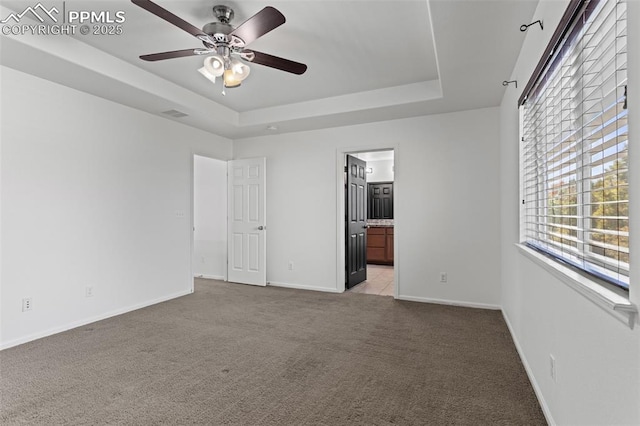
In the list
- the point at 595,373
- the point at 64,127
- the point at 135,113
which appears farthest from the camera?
the point at 135,113

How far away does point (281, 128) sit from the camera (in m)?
5.14

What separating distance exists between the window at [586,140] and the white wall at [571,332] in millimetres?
148

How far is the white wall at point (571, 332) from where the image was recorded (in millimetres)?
1020

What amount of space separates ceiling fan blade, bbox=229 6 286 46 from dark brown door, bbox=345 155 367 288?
3.08 m

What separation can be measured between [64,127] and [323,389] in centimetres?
347

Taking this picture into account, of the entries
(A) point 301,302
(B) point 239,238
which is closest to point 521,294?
(A) point 301,302

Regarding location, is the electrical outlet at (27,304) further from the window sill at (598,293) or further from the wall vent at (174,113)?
the window sill at (598,293)

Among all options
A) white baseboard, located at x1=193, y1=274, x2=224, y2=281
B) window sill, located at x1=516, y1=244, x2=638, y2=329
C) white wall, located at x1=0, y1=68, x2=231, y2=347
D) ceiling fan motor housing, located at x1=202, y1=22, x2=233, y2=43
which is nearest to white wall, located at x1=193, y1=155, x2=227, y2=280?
white baseboard, located at x1=193, y1=274, x2=224, y2=281

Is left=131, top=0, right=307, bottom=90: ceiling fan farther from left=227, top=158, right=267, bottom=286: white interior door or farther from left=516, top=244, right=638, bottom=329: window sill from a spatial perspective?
left=227, top=158, right=267, bottom=286: white interior door

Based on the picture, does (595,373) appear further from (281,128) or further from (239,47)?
(281,128)

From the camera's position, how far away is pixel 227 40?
8.37ft

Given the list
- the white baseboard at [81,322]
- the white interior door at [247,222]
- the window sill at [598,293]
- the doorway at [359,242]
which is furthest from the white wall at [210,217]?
the window sill at [598,293]

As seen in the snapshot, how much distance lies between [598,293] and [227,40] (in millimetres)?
2601

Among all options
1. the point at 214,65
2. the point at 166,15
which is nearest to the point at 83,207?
the point at 214,65
